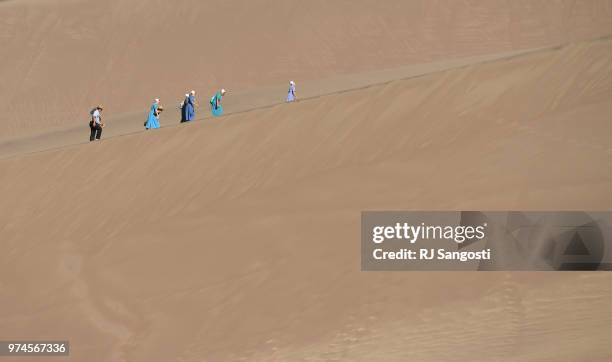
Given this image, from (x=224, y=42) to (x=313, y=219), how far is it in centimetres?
2301

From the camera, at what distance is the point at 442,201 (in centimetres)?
1791

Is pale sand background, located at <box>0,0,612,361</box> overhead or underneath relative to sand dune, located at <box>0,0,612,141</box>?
underneath

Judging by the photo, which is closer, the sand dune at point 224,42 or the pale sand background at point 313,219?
the pale sand background at point 313,219

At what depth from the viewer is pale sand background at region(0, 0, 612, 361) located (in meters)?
16.1

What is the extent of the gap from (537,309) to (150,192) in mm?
6312

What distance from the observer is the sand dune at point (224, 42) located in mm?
38500

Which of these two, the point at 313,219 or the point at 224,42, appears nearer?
the point at 313,219

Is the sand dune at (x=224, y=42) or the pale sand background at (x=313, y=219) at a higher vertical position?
the sand dune at (x=224, y=42)

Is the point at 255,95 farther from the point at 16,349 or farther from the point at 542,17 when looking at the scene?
the point at 16,349

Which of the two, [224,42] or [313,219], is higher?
[224,42]

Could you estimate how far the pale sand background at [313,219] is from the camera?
52.7 ft

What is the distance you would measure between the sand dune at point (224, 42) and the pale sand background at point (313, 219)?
1832cm

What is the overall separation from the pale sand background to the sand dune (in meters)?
18.3

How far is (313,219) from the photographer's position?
1806 centimetres
